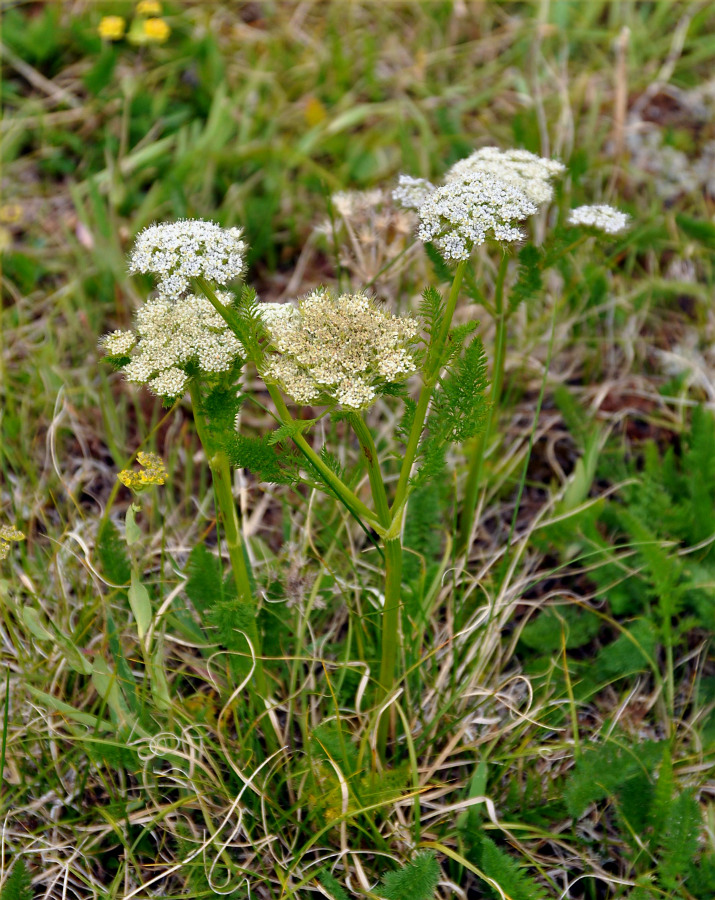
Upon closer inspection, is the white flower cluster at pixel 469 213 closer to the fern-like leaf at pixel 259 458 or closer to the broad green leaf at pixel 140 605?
the fern-like leaf at pixel 259 458

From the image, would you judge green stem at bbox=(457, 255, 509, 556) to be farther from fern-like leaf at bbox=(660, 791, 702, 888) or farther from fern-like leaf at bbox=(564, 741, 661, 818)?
fern-like leaf at bbox=(660, 791, 702, 888)

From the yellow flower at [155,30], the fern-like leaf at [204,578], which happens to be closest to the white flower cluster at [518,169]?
the fern-like leaf at [204,578]

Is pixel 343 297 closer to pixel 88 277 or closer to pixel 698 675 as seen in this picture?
pixel 698 675

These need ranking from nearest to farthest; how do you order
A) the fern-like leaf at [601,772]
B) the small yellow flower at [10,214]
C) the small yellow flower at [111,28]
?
the fern-like leaf at [601,772] → the small yellow flower at [10,214] → the small yellow flower at [111,28]

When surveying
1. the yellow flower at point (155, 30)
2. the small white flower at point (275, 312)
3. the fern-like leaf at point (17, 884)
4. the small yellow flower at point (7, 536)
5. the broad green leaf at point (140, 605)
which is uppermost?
the yellow flower at point (155, 30)

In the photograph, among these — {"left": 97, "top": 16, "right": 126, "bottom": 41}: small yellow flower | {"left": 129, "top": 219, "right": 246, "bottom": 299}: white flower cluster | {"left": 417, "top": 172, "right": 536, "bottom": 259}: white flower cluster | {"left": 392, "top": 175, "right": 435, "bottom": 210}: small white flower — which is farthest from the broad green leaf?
{"left": 97, "top": 16, "right": 126, "bottom": 41}: small yellow flower

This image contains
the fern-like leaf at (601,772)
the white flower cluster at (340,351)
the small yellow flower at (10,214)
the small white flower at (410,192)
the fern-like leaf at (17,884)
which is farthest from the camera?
the small yellow flower at (10,214)

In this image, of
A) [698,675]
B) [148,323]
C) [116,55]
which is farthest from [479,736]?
→ [116,55]
